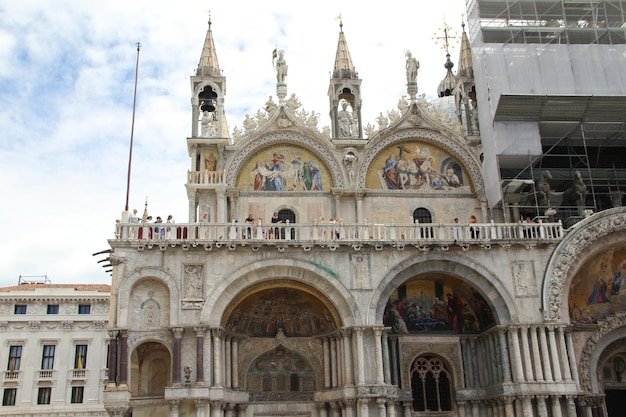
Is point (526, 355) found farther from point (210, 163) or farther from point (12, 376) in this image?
point (12, 376)

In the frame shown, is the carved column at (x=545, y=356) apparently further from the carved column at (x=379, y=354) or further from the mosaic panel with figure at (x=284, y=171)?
the mosaic panel with figure at (x=284, y=171)

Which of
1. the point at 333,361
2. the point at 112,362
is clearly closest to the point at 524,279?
the point at 333,361

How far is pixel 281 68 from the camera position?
98.1 ft

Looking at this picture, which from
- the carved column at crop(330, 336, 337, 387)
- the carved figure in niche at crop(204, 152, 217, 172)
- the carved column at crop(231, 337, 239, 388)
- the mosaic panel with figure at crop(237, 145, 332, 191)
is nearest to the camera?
the carved column at crop(231, 337, 239, 388)

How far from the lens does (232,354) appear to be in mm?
24969

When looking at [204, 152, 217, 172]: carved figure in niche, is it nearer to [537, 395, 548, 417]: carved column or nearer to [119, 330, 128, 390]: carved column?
[119, 330, 128, 390]: carved column

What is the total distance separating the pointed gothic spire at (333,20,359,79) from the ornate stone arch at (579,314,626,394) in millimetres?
14087

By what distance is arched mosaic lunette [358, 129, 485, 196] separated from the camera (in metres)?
29.1

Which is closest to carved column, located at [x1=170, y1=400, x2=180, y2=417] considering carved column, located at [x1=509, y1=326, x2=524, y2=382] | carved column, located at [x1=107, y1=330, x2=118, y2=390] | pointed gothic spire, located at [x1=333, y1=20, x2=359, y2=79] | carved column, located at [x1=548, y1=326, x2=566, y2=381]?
carved column, located at [x1=107, y1=330, x2=118, y2=390]

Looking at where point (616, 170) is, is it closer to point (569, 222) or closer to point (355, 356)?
point (569, 222)

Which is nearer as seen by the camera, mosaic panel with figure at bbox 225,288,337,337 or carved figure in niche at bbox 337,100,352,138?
mosaic panel with figure at bbox 225,288,337,337

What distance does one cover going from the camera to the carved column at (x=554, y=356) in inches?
944

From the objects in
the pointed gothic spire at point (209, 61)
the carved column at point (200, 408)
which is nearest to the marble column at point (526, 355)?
the carved column at point (200, 408)

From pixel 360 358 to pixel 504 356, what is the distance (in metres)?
5.09
